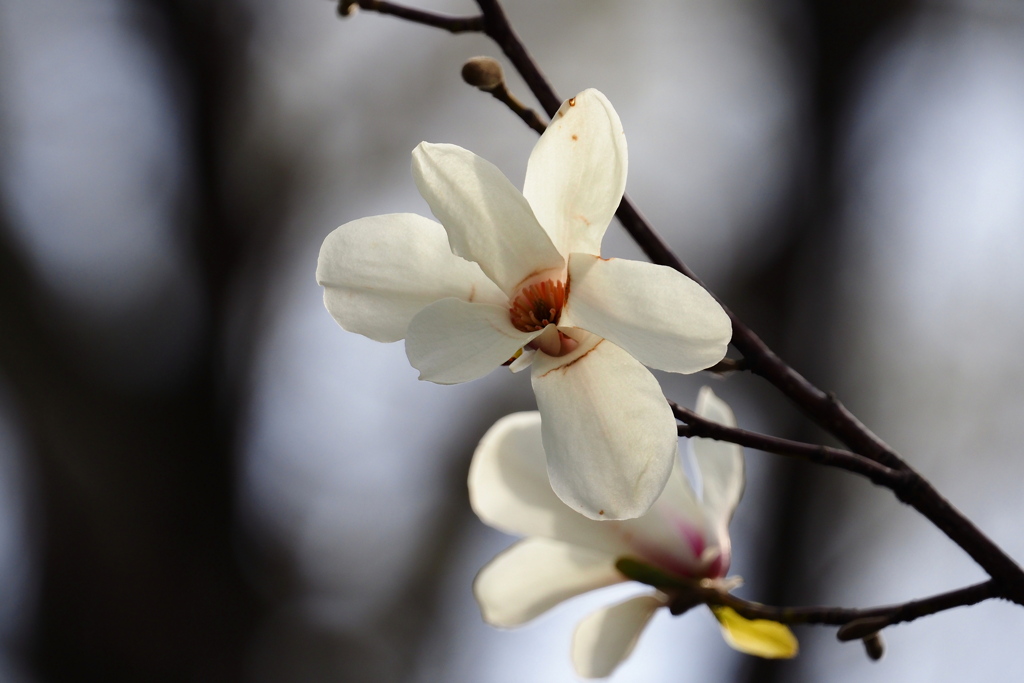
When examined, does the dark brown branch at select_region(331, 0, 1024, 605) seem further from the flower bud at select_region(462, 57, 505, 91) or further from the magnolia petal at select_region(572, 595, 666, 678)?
the magnolia petal at select_region(572, 595, 666, 678)

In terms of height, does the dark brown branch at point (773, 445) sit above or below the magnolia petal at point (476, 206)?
below

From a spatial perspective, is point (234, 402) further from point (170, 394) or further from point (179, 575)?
point (179, 575)

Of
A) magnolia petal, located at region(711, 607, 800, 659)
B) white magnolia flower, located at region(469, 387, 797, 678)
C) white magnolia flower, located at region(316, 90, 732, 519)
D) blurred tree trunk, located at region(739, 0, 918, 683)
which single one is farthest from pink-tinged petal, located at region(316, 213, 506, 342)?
blurred tree trunk, located at region(739, 0, 918, 683)

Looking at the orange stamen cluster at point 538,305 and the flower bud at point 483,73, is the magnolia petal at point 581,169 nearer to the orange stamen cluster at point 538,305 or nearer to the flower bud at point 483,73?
the orange stamen cluster at point 538,305

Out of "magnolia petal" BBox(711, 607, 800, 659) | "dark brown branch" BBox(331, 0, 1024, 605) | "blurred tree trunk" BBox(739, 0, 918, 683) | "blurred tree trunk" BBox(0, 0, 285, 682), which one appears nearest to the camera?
"dark brown branch" BBox(331, 0, 1024, 605)

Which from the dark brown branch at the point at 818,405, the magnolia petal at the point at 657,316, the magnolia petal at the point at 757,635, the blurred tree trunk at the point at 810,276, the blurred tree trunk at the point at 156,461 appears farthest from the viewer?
the blurred tree trunk at the point at 810,276

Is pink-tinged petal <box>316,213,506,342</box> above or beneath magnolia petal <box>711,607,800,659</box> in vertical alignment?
above

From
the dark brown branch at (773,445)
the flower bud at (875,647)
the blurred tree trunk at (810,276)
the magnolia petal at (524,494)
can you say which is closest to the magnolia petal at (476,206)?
the dark brown branch at (773,445)
